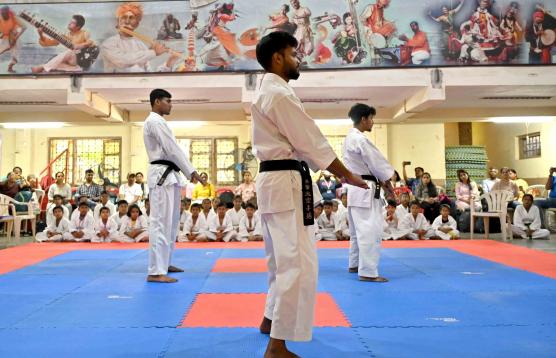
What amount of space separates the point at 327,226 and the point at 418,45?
13.8ft

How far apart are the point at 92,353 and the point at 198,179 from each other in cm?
193

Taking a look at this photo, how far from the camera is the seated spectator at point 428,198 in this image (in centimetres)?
941

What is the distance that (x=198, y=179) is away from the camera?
387cm

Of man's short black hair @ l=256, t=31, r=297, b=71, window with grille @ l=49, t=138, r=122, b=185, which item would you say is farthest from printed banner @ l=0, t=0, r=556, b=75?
man's short black hair @ l=256, t=31, r=297, b=71

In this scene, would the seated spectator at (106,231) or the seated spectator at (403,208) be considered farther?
the seated spectator at (403,208)

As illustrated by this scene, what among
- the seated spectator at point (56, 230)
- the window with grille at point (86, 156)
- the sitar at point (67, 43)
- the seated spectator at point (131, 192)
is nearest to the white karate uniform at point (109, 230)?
the seated spectator at point (56, 230)

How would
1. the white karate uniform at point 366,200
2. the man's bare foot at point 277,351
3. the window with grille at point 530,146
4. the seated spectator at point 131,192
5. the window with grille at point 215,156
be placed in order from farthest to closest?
the window with grille at point 215,156
the window with grille at point 530,146
the seated spectator at point 131,192
the white karate uniform at point 366,200
the man's bare foot at point 277,351

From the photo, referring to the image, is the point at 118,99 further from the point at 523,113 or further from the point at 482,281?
the point at 523,113

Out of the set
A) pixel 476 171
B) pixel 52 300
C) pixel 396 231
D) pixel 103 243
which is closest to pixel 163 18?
pixel 103 243

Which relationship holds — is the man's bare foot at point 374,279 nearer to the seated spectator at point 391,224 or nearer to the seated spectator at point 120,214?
the seated spectator at point 391,224

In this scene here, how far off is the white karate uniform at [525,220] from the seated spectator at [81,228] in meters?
7.48

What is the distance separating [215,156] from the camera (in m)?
14.5

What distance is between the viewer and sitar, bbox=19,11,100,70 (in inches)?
384

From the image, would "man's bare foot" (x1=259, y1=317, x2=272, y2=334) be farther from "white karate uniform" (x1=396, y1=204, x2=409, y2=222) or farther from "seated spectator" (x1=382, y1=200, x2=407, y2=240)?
A: "white karate uniform" (x1=396, y1=204, x2=409, y2=222)
